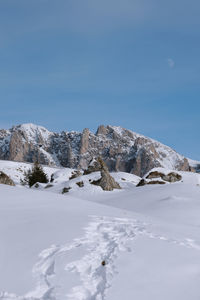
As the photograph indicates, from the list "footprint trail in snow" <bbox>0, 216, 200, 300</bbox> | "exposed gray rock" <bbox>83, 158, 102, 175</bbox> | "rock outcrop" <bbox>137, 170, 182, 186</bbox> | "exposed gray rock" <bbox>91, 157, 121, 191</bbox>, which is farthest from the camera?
"exposed gray rock" <bbox>83, 158, 102, 175</bbox>

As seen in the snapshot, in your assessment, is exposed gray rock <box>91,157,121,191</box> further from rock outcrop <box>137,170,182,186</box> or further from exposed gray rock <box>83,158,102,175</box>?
exposed gray rock <box>83,158,102,175</box>

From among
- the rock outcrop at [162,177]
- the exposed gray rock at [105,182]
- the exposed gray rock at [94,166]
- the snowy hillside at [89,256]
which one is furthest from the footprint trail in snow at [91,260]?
the exposed gray rock at [94,166]

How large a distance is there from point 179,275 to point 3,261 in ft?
8.96

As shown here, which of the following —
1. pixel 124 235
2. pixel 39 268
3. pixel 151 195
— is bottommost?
pixel 39 268

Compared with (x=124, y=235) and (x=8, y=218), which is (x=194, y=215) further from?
(x=8, y=218)

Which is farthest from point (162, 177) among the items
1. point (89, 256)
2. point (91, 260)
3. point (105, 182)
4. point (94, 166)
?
point (91, 260)

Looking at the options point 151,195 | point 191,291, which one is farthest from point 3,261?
point 151,195

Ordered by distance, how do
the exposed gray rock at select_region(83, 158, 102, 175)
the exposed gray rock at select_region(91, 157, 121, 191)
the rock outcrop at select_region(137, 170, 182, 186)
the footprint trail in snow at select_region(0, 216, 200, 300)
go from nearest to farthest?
the footprint trail in snow at select_region(0, 216, 200, 300), the exposed gray rock at select_region(91, 157, 121, 191), the rock outcrop at select_region(137, 170, 182, 186), the exposed gray rock at select_region(83, 158, 102, 175)

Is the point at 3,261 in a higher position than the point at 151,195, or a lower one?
lower

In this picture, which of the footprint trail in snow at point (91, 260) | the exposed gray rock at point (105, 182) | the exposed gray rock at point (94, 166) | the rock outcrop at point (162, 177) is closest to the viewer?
the footprint trail in snow at point (91, 260)

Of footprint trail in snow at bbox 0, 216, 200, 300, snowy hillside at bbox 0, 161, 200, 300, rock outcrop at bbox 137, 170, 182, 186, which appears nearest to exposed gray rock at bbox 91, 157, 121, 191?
rock outcrop at bbox 137, 170, 182, 186

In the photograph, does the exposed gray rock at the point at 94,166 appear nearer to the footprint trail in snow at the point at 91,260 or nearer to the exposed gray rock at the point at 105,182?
the exposed gray rock at the point at 105,182

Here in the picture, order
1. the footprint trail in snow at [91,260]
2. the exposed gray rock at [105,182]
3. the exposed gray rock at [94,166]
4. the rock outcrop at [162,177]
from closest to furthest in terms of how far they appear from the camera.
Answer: the footprint trail in snow at [91,260], the exposed gray rock at [105,182], the rock outcrop at [162,177], the exposed gray rock at [94,166]

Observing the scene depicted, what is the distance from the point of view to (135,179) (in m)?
34.1
